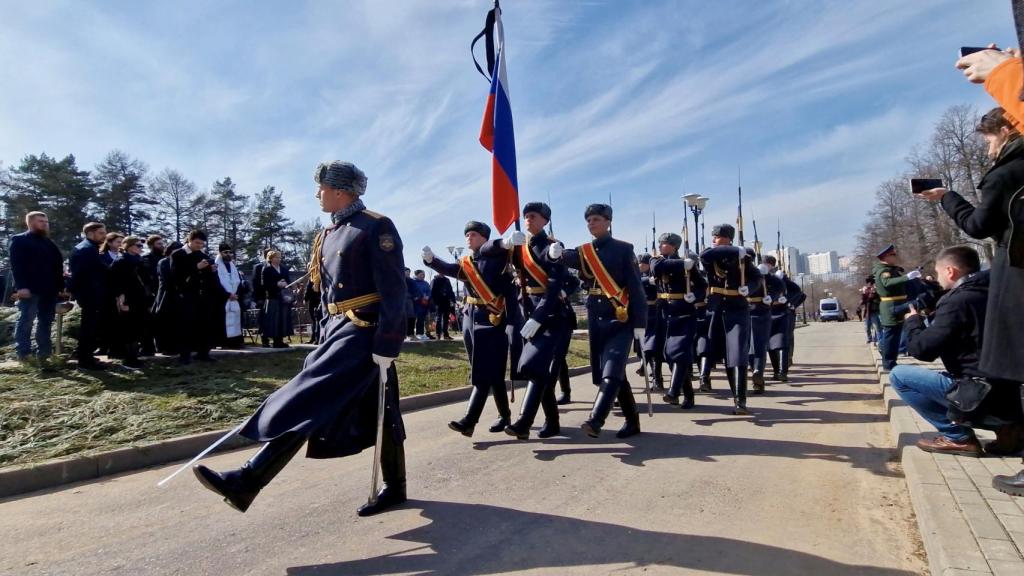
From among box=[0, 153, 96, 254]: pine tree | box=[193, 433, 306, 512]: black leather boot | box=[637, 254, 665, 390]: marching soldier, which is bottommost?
box=[193, 433, 306, 512]: black leather boot

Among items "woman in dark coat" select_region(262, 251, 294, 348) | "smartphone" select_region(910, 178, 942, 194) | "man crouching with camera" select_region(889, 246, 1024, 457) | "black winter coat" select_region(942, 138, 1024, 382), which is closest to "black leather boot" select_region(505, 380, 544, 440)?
"man crouching with camera" select_region(889, 246, 1024, 457)

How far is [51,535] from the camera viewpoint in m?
3.44

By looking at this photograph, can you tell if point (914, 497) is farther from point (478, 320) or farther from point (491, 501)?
point (478, 320)

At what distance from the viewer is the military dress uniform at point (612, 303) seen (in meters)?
5.62

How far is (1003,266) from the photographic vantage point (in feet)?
9.53

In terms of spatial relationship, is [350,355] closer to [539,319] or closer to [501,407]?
[539,319]

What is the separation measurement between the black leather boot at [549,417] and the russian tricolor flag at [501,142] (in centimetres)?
211

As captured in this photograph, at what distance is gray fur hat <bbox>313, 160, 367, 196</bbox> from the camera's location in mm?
3732

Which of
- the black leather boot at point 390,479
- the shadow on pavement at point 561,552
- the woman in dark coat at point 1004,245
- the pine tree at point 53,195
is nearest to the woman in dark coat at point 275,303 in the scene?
the black leather boot at point 390,479

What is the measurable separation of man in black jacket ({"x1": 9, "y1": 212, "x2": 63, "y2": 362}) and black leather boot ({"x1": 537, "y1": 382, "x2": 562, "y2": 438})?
20.0 feet

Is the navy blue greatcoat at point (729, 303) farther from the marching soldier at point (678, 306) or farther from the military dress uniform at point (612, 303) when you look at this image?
the military dress uniform at point (612, 303)

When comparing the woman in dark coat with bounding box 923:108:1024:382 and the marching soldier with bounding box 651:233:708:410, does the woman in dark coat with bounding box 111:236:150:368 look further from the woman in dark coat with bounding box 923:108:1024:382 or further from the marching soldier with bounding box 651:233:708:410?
the woman in dark coat with bounding box 923:108:1024:382

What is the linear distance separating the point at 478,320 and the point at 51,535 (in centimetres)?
348

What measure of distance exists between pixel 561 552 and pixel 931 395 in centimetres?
306
